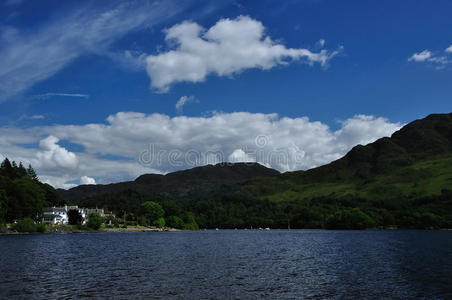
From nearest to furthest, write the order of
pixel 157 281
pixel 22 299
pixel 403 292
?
pixel 22 299 < pixel 403 292 < pixel 157 281

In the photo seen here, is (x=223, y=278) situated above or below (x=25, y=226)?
below

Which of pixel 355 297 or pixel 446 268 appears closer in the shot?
pixel 355 297

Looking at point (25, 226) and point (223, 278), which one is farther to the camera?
point (25, 226)

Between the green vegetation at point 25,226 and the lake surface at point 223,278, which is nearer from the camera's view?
the lake surface at point 223,278

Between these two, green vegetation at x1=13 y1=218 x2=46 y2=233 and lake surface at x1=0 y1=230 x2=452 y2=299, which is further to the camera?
green vegetation at x1=13 y1=218 x2=46 y2=233

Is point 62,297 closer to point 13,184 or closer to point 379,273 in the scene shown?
point 379,273

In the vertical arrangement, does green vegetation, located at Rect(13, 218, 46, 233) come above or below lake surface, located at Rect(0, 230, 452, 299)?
above

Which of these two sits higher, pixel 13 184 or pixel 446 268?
pixel 13 184

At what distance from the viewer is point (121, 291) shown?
4050cm

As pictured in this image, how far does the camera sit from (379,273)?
55969 millimetres

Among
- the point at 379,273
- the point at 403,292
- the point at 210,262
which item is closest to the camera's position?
the point at 403,292

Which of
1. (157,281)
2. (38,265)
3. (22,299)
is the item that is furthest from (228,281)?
(38,265)

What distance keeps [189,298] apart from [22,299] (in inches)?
605

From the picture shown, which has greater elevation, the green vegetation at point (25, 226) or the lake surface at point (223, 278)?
the green vegetation at point (25, 226)
